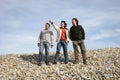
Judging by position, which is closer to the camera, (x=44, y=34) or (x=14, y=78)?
(x=14, y=78)

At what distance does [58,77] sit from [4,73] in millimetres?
3568

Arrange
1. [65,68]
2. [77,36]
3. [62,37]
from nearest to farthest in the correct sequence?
[65,68], [77,36], [62,37]

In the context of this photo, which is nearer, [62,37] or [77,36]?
[77,36]

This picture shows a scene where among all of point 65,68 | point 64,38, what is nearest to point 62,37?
point 64,38

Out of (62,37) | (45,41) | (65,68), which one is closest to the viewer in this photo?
(65,68)

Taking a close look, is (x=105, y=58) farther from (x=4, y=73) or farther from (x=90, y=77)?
(x=4, y=73)

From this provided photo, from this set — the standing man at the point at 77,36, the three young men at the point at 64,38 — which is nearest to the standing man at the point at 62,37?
the three young men at the point at 64,38

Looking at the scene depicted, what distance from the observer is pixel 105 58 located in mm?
21734

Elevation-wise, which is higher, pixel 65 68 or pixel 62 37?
pixel 62 37

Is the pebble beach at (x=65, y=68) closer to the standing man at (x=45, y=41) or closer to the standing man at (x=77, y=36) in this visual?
the standing man at (x=45, y=41)

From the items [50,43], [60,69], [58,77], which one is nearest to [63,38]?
[50,43]

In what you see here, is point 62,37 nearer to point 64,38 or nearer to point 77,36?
point 64,38

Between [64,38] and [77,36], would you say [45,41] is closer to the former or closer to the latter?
[64,38]

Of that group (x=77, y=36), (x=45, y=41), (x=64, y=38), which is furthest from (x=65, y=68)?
(x=45, y=41)
